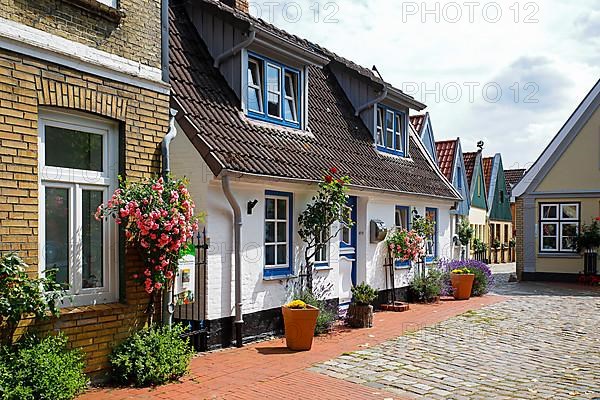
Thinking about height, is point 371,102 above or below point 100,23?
above

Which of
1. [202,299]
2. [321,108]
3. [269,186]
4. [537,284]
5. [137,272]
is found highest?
[321,108]

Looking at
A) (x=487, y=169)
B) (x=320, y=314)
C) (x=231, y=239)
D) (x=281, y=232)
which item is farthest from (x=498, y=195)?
(x=231, y=239)

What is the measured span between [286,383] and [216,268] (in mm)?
2438

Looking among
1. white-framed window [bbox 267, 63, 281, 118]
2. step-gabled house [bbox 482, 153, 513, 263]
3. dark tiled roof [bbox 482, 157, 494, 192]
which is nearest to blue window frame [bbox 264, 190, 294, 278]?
white-framed window [bbox 267, 63, 281, 118]

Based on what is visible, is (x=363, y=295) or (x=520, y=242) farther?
(x=520, y=242)

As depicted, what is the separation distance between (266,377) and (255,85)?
5.69 m

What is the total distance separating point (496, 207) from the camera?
130 ft

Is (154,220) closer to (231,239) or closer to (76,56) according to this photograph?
(76,56)

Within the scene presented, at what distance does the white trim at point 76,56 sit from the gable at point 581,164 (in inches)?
735

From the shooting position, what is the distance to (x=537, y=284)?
2206cm

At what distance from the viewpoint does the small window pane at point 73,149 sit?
683cm

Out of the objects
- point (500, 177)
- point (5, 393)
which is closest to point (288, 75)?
point (5, 393)

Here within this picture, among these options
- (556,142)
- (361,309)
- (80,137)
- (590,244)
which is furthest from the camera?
(556,142)

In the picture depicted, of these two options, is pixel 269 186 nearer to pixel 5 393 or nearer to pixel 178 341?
pixel 178 341
